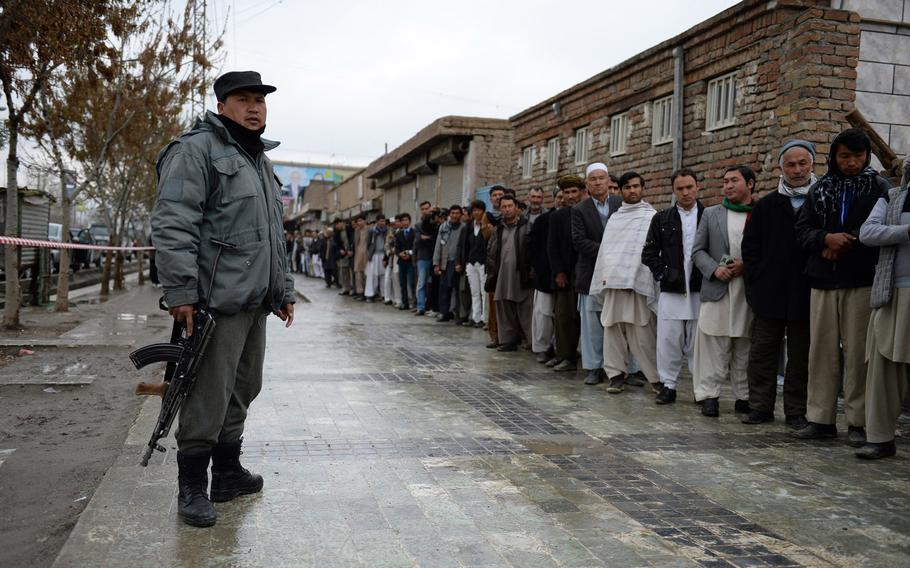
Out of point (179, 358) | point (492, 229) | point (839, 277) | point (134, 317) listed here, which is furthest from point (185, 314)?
point (134, 317)

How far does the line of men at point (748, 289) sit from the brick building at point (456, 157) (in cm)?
1156

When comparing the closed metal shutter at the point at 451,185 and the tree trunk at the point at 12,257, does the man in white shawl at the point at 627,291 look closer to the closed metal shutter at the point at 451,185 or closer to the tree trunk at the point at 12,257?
the tree trunk at the point at 12,257

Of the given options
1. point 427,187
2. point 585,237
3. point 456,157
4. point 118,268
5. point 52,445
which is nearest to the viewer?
point 52,445

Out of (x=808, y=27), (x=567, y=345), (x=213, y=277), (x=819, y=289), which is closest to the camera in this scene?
(x=213, y=277)

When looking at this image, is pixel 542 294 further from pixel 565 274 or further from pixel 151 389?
pixel 151 389

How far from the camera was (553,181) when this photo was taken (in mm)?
17266

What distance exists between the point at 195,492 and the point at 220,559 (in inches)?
22.0

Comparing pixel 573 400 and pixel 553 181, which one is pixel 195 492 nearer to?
pixel 573 400

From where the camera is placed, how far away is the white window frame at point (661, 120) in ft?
42.5

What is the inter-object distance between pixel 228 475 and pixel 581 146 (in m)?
12.8

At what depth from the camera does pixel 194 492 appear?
151 inches

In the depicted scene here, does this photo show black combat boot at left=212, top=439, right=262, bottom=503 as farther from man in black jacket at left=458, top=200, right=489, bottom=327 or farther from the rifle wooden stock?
man in black jacket at left=458, top=200, right=489, bottom=327

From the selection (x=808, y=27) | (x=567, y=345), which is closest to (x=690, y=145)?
(x=808, y=27)

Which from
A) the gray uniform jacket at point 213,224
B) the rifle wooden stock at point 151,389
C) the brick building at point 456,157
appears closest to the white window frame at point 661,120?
the brick building at point 456,157
